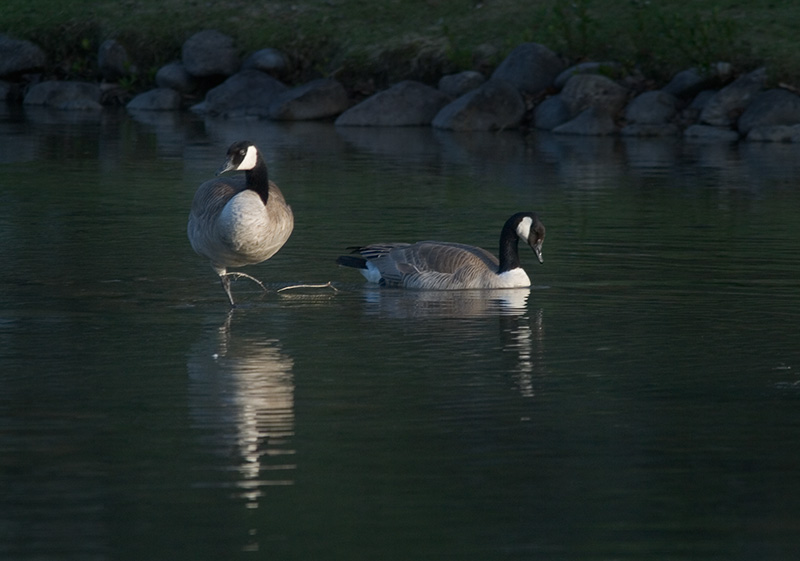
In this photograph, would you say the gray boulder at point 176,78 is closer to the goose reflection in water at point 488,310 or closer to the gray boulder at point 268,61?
the gray boulder at point 268,61

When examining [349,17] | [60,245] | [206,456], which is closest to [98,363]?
[206,456]

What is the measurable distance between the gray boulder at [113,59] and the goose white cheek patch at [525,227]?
102 feet

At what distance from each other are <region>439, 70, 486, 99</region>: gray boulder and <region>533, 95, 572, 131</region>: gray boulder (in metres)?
2.09

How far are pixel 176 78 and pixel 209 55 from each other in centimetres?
145

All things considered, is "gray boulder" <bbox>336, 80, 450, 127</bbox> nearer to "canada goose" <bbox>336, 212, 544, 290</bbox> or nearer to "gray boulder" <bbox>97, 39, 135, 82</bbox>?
"gray boulder" <bbox>97, 39, 135, 82</bbox>

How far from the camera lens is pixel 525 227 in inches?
533

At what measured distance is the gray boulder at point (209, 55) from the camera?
40.5 m

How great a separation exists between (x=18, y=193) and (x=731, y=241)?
1032 centimetres

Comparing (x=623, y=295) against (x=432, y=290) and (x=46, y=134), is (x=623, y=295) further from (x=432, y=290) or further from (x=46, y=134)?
(x=46, y=134)

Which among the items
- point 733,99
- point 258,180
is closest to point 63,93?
point 733,99

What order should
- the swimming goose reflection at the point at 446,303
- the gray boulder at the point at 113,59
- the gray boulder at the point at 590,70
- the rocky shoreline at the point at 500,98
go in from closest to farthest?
the swimming goose reflection at the point at 446,303 → the rocky shoreline at the point at 500,98 → the gray boulder at the point at 590,70 → the gray boulder at the point at 113,59

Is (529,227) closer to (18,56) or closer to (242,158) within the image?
(242,158)

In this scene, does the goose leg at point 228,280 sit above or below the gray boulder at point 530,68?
below

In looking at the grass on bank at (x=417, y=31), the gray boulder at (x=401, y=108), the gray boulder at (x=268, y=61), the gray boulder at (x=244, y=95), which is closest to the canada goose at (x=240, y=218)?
the grass on bank at (x=417, y=31)
